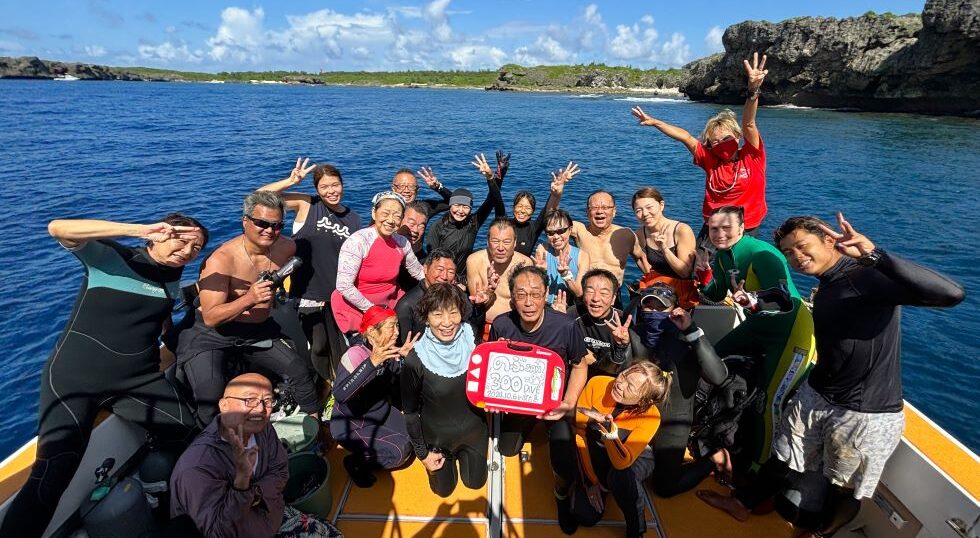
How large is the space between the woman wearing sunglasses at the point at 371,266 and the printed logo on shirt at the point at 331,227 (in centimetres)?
57

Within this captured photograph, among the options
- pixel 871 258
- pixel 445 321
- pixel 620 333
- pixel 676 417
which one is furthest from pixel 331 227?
pixel 871 258

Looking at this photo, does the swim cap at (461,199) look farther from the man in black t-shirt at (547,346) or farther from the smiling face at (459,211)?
the man in black t-shirt at (547,346)

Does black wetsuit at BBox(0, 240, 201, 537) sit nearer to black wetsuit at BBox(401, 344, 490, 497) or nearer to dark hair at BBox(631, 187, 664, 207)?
black wetsuit at BBox(401, 344, 490, 497)

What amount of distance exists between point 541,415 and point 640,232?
8.87 feet

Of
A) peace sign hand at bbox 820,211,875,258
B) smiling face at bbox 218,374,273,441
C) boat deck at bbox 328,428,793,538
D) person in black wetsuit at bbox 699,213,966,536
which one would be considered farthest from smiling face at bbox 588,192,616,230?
smiling face at bbox 218,374,273,441

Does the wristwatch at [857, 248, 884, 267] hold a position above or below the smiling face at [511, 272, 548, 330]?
above

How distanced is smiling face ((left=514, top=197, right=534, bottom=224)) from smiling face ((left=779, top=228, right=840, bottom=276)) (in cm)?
288

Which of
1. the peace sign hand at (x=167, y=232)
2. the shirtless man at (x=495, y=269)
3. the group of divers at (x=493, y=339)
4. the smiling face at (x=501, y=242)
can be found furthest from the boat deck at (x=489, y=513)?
the peace sign hand at (x=167, y=232)

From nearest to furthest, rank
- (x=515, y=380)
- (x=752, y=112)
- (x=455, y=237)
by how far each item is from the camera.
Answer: (x=515, y=380) → (x=752, y=112) → (x=455, y=237)

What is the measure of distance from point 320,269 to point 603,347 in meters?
2.97

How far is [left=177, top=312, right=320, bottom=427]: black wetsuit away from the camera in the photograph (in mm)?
3355

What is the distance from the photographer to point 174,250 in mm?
2896

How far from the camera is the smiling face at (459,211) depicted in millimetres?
5129

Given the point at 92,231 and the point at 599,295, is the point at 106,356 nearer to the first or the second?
the point at 92,231
